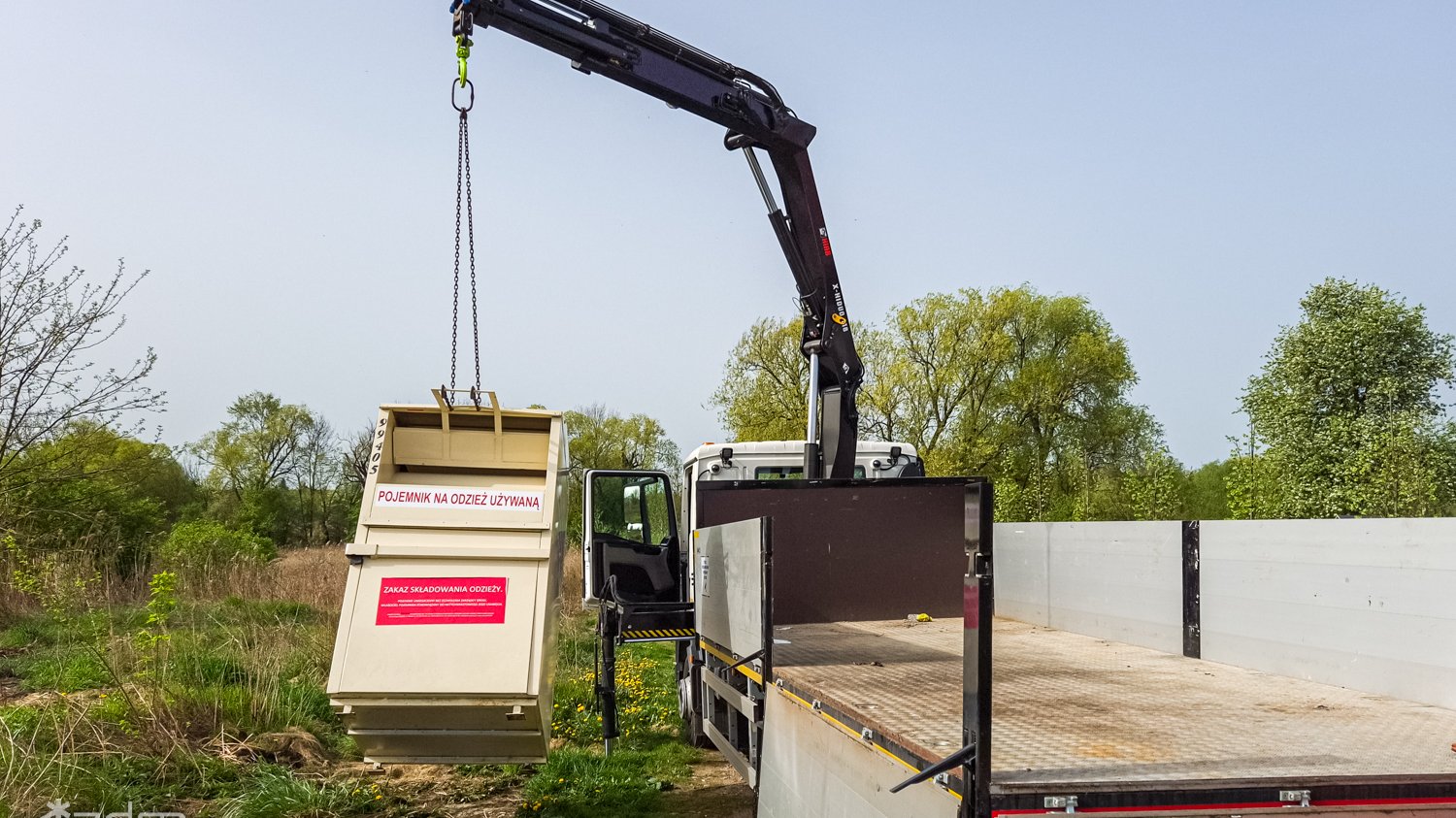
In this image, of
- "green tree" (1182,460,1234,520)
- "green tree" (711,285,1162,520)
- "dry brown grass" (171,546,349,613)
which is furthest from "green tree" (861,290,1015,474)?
"dry brown grass" (171,546,349,613)

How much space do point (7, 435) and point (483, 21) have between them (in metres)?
5.98

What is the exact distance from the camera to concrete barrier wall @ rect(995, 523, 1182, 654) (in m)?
5.43

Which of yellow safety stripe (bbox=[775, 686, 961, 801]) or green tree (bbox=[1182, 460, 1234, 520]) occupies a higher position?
green tree (bbox=[1182, 460, 1234, 520])

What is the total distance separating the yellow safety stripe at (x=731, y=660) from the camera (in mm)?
4559

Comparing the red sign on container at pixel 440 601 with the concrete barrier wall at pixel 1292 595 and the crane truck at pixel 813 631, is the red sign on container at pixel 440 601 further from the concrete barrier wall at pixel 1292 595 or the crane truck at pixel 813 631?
the concrete barrier wall at pixel 1292 595

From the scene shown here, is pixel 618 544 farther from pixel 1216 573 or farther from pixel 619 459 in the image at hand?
pixel 619 459

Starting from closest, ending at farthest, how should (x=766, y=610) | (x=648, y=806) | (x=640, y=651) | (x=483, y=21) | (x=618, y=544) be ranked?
(x=766, y=610) → (x=648, y=806) → (x=483, y=21) → (x=618, y=544) → (x=640, y=651)

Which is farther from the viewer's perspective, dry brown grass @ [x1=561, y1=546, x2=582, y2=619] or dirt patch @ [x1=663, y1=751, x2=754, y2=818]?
dry brown grass @ [x1=561, y1=546, x2=582, y2=619]

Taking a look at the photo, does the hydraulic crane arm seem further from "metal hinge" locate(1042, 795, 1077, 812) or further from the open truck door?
"metal hinge" locate(1042, 795, 1077, 812)

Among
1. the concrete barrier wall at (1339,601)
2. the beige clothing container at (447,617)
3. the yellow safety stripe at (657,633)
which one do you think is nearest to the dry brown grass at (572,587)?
the yellow safety stripe at (657,633)

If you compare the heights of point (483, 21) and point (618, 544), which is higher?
point (483, 21)

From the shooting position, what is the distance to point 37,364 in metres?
9.19

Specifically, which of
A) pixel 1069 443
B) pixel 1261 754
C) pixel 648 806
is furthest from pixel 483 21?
pixel 1069 443

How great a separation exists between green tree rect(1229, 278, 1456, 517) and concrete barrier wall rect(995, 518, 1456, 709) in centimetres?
2258
